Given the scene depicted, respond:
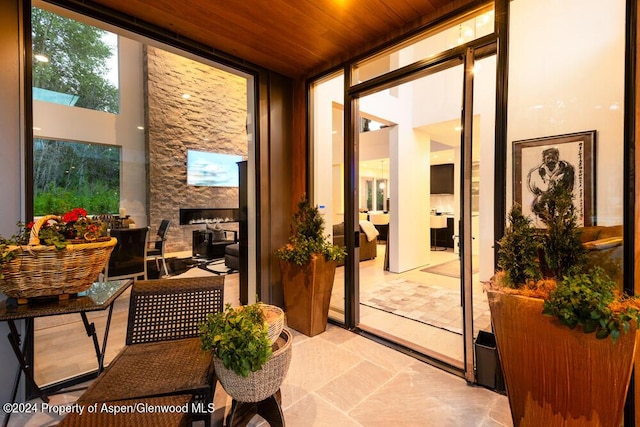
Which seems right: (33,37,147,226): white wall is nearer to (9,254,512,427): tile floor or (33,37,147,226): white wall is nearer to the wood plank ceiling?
the wood plank ceiling

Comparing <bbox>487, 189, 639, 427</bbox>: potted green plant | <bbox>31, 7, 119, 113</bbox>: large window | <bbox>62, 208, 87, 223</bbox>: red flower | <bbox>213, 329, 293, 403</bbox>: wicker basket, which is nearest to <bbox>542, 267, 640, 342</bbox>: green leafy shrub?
<bbox>487, 189, 639, 427</bbox>: potted green plant

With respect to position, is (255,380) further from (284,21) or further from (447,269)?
(447,269)

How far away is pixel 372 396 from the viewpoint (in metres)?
1.96

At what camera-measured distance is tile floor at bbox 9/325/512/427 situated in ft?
5.74

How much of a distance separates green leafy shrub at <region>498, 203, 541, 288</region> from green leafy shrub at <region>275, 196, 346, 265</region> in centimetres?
151

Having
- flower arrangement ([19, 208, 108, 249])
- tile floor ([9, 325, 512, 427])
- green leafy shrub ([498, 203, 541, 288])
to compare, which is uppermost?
flower arrangement ([19, 208, 108, 249])

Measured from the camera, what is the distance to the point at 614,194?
1.63 m

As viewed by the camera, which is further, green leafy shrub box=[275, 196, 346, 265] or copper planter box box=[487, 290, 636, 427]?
green leafy shrub box=[275, 196, 346, 265]

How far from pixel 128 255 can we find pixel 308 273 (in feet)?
8.92

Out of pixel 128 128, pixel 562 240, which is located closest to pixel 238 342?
pixel 562 240

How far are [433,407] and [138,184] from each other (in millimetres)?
6095

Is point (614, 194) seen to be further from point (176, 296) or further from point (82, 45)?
point (82, 45)

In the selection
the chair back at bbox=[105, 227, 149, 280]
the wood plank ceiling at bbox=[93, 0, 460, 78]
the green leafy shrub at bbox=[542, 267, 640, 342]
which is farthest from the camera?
the chair back at bbox=[105, 227, 149, 280]

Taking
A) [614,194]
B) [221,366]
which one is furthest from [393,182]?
[221,366]
